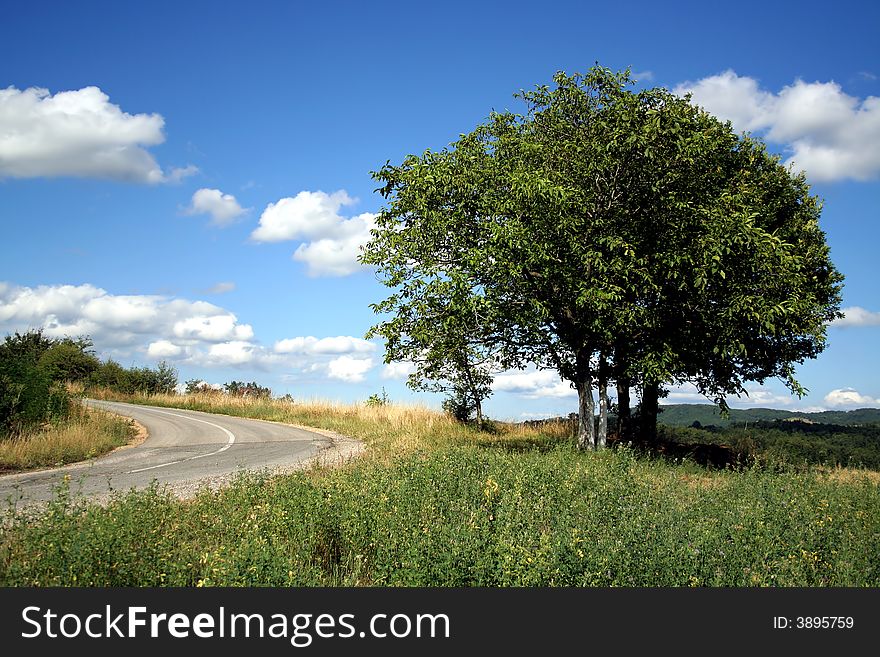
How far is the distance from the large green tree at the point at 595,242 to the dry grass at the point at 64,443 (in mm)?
10326

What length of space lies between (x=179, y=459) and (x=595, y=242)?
14.1 metres

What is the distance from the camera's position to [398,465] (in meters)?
12.9

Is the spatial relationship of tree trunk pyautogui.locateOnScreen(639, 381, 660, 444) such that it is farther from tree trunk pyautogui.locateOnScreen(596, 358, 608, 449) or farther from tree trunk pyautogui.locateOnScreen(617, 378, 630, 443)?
tree trunk pyautogui.locateOnScreen(596, 358, 608, 449)

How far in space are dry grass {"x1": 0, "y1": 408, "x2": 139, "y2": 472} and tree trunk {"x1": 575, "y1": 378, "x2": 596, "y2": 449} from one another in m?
15.1

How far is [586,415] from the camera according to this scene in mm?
21109

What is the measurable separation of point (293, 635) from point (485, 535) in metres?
2.85

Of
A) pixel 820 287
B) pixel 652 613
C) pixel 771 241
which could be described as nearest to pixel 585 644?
pixel 652 613

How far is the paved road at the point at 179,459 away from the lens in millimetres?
13665

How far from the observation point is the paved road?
538 inches

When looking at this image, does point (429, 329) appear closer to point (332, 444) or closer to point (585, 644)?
point (332, 444)

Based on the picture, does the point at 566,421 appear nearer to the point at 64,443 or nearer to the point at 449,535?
the point at 64,443

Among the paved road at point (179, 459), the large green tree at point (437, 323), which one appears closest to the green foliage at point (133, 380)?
the paved road at point (179, 459)

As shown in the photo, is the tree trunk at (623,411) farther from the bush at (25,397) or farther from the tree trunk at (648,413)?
the bush at (25,397)

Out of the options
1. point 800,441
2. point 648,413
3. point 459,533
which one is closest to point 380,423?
point 648,413
